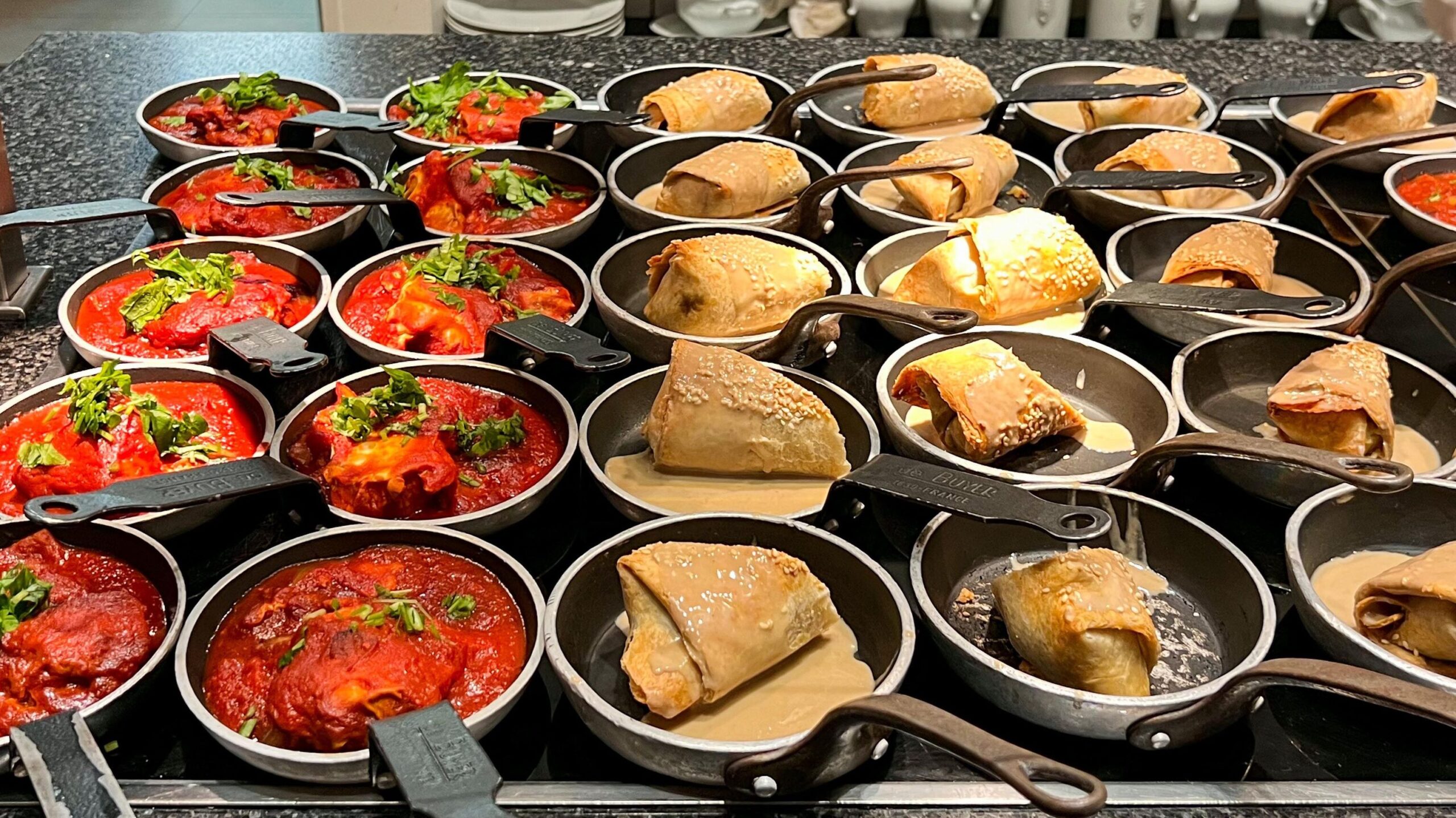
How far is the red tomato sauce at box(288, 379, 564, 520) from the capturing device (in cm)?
167

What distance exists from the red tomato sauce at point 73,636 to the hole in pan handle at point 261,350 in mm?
378

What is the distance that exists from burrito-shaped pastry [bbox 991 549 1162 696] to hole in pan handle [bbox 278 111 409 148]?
1.81 m

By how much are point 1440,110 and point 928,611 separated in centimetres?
255

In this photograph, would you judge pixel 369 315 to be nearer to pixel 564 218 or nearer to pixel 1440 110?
pixel 564 218

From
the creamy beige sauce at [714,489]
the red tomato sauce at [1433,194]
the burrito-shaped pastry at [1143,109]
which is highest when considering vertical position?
the burrito-shaped pastry at [1143,109]

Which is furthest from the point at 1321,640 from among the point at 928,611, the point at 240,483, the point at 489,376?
the point at 240,483

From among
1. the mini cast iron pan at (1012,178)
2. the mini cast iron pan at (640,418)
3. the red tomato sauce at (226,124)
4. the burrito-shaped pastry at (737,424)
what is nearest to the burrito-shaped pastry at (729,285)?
the mini cast iron pan at (640,418)

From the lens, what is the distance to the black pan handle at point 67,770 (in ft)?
4.00

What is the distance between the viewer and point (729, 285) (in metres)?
2.12

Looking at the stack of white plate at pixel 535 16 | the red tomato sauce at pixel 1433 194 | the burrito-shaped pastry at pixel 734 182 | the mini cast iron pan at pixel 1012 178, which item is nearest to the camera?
the burrito-shaped pastry at pixel 734 182

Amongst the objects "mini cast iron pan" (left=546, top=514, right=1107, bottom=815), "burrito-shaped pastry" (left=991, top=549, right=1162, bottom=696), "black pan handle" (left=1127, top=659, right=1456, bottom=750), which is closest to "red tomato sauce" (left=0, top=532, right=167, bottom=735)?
"mini cast iron pan" (left=546, top=514, right=1107, bottom=815)

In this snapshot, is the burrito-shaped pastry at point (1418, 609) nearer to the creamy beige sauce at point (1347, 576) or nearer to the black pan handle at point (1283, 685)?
the creamy beige sauce at point (1347, 576)

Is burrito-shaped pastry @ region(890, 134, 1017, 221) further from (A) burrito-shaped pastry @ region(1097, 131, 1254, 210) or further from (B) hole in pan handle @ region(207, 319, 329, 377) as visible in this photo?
(B) hole in pan handle @ region(207, 319, 329, 377)

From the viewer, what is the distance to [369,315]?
2125 mm
